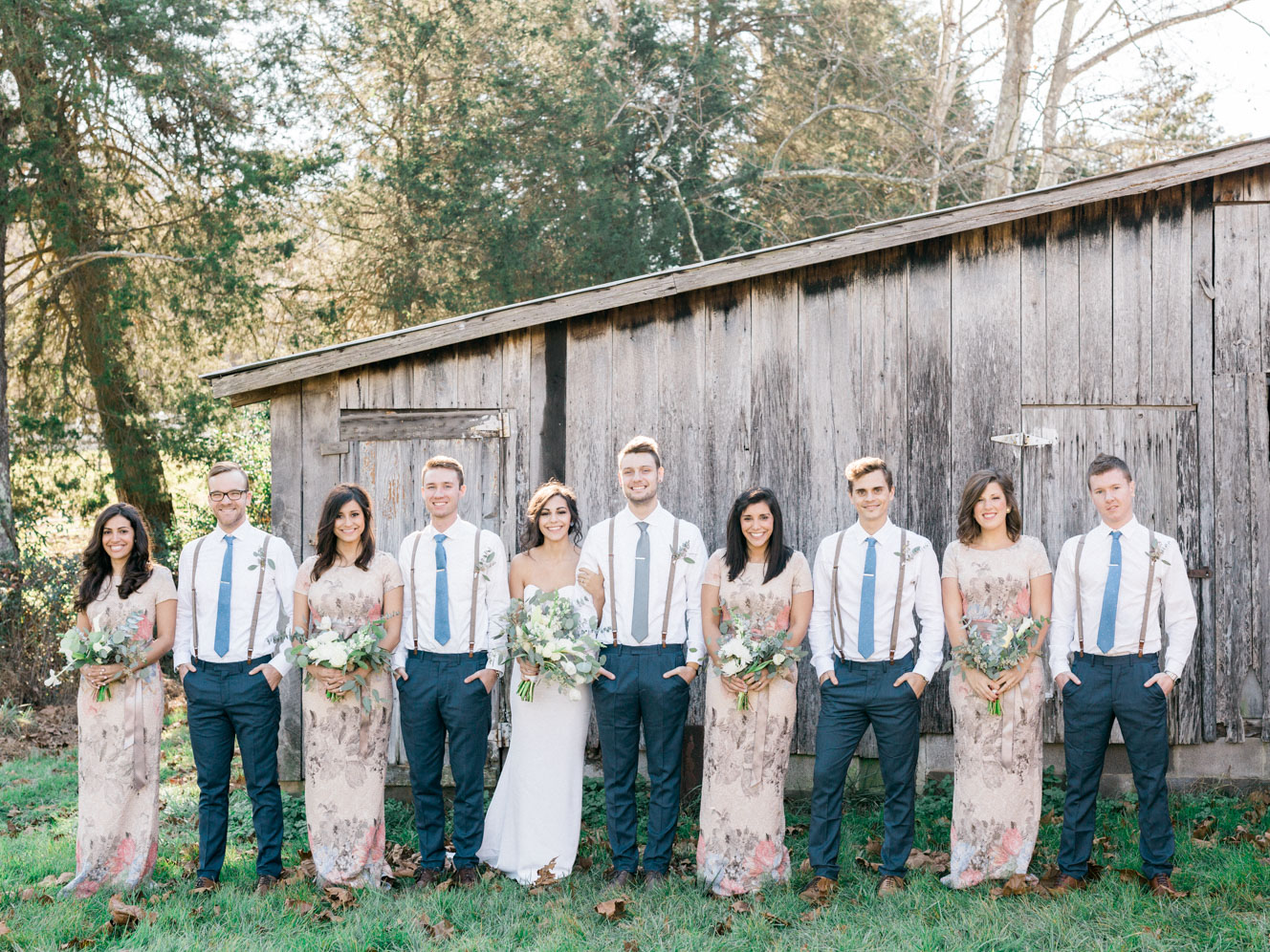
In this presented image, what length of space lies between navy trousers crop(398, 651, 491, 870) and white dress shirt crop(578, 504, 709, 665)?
0.73m

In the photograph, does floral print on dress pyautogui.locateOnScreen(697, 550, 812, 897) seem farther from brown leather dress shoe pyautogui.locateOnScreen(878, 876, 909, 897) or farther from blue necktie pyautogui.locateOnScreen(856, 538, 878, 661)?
brown leather dress shoe pyautogui.locateOnScreen(878, 876, 909, 897)

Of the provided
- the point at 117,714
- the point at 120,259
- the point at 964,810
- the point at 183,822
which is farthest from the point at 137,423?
the point at 964,810

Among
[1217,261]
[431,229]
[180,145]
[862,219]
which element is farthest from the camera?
[862,219]

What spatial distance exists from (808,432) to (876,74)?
12.2 m

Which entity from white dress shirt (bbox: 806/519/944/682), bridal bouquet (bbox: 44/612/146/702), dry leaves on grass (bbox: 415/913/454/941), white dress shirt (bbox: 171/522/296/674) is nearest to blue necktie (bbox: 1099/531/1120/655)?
white dress shirt (bbox: 806/519/944/682)

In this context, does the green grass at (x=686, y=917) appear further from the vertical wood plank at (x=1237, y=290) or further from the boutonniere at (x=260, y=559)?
the vertical wood plank at (x=1237, y=290)

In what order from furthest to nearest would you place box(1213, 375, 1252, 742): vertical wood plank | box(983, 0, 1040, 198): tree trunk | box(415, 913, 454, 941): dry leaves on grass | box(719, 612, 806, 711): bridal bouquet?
1. box(983, 0, 1040, 198): tree trunk
2. box(1213, 375, 1252, 742): vertical wood plank
3. box(719, 612, 806, 711): bridal bouquet
4. box(415, 913, 454, 941): dry leaves on grass

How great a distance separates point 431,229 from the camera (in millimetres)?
14227

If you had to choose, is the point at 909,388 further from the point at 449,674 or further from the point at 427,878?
the point at 427,878

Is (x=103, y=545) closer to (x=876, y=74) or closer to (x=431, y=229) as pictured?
(x=431, y=229)

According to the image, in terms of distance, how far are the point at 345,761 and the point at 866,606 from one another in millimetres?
2724

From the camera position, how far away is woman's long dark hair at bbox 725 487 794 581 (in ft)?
18.0

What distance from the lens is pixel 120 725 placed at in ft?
18.4

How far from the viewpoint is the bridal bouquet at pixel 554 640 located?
5.33 m
